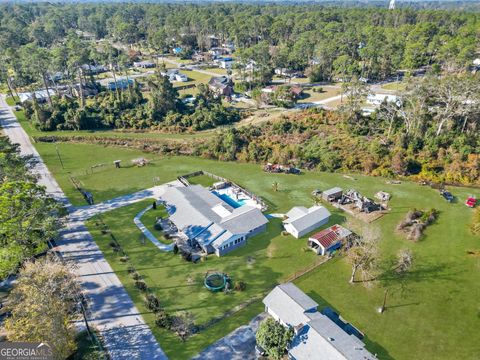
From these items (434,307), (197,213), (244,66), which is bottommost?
(434,307)

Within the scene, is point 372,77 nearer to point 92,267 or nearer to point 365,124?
point 365,124

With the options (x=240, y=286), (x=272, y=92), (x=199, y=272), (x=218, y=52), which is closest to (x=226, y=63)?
(x=218, y=52)

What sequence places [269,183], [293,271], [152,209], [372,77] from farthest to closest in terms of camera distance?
[372,77] < [269,183] < [152,209] < [293,271]

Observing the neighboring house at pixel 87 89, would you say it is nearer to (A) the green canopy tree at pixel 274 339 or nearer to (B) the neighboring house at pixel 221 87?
(B) the neighboring house at pixel 221 87

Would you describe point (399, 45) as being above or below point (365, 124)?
above

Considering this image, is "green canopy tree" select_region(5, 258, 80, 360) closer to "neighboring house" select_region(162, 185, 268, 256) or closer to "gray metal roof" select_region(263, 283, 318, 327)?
"neighboring house" select_region(162, 185, 268, 256)

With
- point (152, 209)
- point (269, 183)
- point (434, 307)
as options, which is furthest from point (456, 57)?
point (152, 209)
